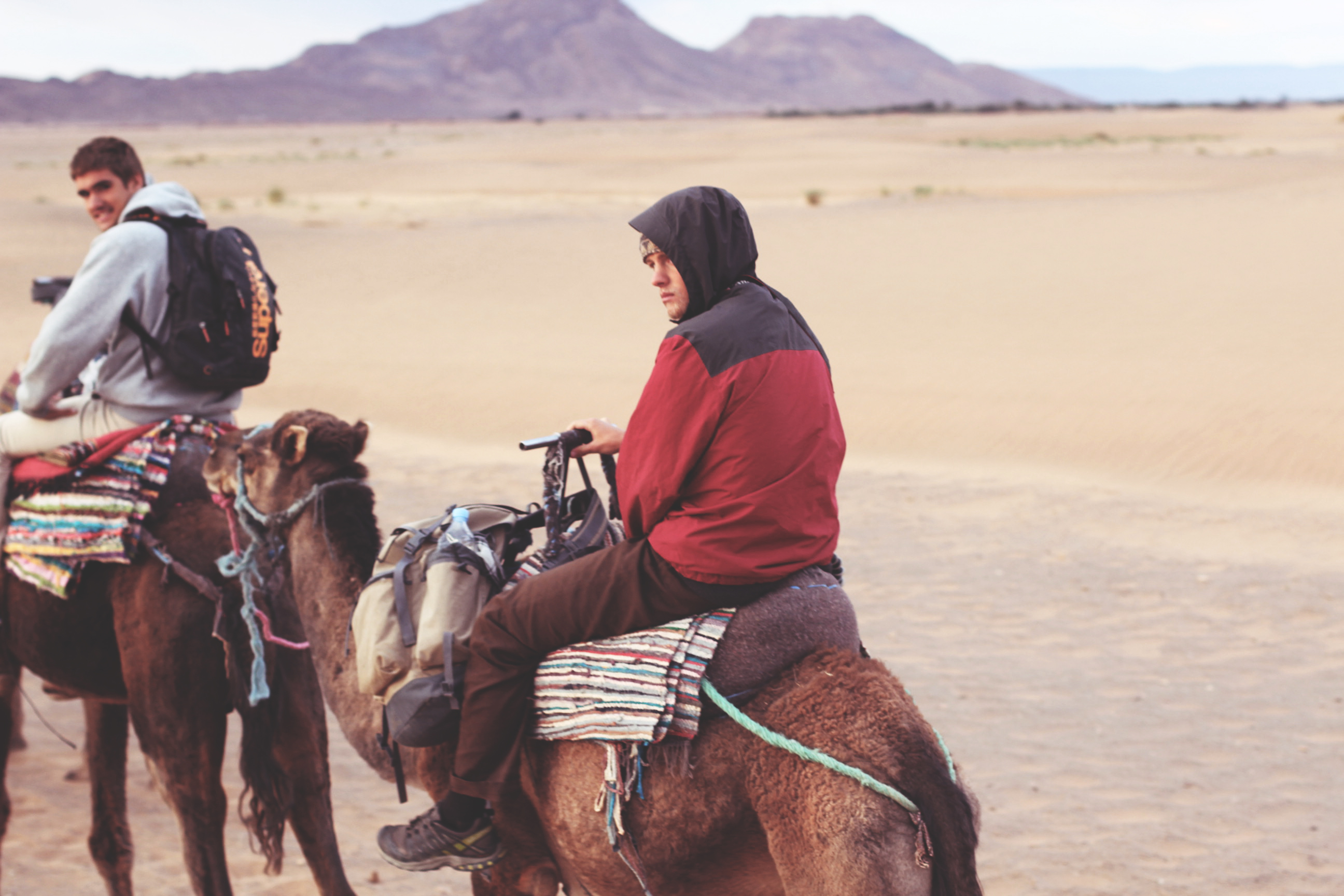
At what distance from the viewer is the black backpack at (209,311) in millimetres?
4676

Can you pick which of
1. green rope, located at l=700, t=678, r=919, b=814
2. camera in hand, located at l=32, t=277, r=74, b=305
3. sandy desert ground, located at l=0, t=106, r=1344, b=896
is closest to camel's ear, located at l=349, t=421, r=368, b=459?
green rope, located at l=700, t=678, r=919, b=814

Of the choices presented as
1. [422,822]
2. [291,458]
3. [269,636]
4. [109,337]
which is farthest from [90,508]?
[422,822]

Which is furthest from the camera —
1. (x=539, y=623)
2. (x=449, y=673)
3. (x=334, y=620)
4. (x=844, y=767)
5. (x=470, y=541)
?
(x=334, y=620)

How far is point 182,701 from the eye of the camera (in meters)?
4.58

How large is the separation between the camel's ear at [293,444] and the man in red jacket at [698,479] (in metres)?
1.01

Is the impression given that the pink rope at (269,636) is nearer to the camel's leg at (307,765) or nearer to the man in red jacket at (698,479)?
the camel's leg at (307,765)

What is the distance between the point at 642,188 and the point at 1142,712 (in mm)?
34965

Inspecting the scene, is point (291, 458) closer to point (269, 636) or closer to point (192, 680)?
point (269, 636)

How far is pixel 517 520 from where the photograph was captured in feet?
12.7

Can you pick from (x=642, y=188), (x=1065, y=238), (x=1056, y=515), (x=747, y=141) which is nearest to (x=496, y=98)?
(x=747, y=141)

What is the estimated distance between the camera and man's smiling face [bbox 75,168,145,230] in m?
4.89

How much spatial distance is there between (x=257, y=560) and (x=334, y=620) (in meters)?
0.52

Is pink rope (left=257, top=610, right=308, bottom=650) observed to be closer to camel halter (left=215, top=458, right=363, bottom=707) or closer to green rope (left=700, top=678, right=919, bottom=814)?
camel halter (left=215, top=458, right=363, bottom=707)

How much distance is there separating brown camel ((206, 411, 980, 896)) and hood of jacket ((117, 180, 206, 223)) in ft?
4.48
